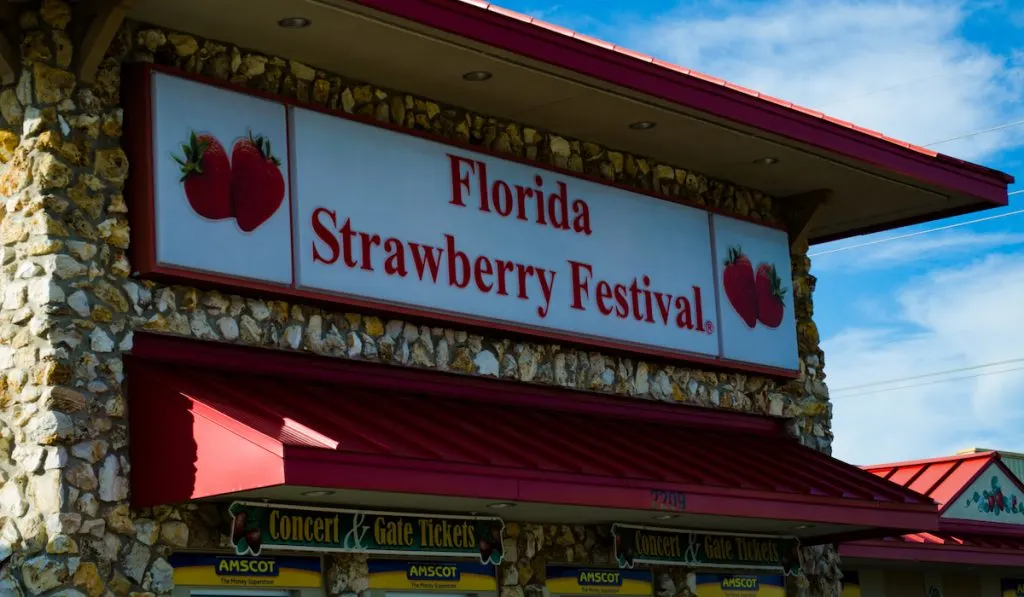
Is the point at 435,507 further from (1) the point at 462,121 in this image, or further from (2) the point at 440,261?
(1) the point at 462,121

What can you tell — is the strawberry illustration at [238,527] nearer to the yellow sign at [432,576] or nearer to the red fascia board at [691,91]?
the yellow sign at [432,576]

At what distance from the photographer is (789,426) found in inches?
628

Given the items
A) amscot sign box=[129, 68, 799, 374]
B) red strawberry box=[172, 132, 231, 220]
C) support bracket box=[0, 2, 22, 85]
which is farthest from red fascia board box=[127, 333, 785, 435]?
support bracket box=[0, 2, 22, 85]

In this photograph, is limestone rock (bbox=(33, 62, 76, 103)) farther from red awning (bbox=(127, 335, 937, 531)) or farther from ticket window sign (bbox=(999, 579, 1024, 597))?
ticket window sign (bbox=(999, 579, 1024, 597))

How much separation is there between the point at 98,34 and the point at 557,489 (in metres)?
4.32

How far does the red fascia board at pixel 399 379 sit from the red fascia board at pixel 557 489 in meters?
1.55

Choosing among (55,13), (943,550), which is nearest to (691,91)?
(55,13)

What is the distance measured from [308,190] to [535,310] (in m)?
2.45

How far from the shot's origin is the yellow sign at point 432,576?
11.7 m

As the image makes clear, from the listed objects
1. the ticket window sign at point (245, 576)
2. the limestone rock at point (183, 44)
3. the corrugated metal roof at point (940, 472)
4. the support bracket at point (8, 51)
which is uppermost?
the limestone rock at point (183, 44)

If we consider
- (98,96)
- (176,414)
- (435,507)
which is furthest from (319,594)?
(98,96)

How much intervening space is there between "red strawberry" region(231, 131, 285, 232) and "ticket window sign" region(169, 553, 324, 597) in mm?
2299

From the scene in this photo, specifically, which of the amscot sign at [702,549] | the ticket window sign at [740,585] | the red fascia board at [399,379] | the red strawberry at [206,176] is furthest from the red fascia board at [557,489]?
the red strawberry at [206,176]

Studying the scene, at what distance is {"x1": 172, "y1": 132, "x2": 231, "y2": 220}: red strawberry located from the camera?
36.0 ft
